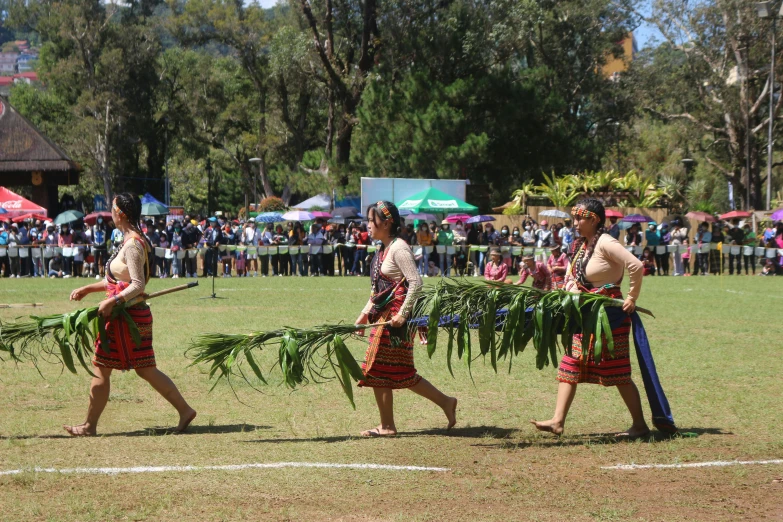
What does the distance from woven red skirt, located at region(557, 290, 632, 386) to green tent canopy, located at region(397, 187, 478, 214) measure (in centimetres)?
2374

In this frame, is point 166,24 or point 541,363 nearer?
point 541,363

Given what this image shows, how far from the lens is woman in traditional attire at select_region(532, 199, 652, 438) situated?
736 cm

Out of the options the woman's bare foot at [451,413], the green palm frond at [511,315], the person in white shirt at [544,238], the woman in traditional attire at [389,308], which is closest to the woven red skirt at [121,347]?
the woman in traditional attire at [389,308]

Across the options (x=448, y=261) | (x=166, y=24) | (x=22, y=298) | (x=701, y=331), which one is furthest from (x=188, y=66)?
(x=701, y=331)

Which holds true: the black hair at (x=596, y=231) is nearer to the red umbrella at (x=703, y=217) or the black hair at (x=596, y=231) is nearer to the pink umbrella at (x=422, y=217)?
the red umbrella at (x=703, y=217)

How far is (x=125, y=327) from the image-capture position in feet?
25.0

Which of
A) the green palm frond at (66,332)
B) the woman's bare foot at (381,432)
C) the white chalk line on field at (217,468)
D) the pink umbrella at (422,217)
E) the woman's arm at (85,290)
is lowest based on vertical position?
the woman's bare foot at (381,432)

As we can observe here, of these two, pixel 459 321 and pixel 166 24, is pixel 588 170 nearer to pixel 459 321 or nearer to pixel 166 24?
pixel 166 24

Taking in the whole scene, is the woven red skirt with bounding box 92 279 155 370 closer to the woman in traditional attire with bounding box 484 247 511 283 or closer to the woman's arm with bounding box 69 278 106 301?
the woman's arm with bounding box 69 278 106 301

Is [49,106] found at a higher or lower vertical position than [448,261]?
higher

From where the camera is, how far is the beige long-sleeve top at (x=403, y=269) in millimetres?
7359

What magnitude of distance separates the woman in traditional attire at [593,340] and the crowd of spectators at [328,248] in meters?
20.4

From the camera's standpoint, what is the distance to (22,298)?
65.3 ft

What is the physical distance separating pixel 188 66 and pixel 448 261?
39156 millimetres
